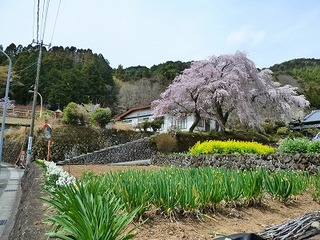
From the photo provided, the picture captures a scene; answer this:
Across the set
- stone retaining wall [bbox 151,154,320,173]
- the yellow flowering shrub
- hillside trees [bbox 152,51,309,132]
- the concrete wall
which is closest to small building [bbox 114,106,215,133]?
hillside trees [bbox 152,51,309,132]

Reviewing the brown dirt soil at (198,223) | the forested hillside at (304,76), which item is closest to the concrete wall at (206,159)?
the brown dirt soil at (198,223)

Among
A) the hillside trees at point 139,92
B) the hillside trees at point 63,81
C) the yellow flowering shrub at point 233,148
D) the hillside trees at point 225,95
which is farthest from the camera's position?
the hillside trees at point 139,92

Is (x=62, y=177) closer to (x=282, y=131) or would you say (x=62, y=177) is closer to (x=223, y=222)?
(x=223, y=222)

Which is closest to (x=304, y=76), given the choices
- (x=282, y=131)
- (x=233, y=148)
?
(x=282, y=131)

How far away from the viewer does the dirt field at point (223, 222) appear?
3.34m

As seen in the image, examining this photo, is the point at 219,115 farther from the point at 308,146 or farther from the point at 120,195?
the point at 120,195

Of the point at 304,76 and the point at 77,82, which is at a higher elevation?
the point at 304,76

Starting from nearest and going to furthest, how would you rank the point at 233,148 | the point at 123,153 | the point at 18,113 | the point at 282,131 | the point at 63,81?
the point at 233,148 < the point at 123,153 < the point at 282,131 < the point at 18,113 < the point at 63,81

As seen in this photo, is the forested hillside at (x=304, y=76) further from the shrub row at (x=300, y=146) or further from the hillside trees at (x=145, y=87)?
the shrub row at (x=300, y=146)

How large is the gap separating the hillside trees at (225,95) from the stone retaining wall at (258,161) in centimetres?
961

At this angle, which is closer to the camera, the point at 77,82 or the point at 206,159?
the point at 206,159

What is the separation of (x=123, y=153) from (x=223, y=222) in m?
21.3

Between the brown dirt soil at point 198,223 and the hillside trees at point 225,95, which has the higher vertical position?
the hillside trees at point 225,95

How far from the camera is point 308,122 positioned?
34.0 meters
